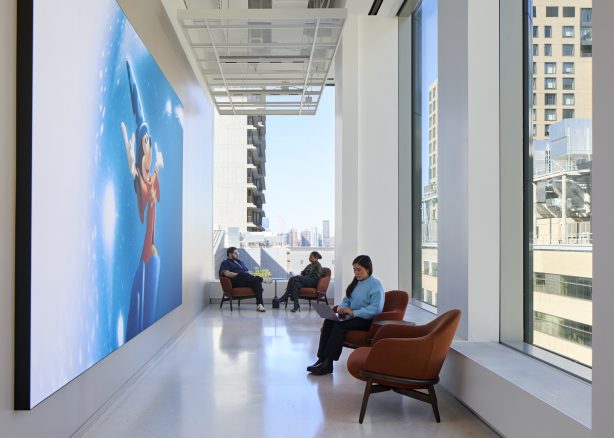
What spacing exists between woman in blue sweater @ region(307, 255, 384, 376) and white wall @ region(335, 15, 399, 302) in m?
3.39

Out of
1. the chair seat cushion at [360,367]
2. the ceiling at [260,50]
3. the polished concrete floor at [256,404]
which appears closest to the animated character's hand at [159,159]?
the ceiling at [260,50]

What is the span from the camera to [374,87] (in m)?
10.3

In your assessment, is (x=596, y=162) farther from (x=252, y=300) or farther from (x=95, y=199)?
(x=252, y=300)

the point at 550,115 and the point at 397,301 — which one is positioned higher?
the point at 550,115

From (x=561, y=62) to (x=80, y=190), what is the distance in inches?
157

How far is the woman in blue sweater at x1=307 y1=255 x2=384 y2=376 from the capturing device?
6.40 m

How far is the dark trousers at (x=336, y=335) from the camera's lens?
6410mm

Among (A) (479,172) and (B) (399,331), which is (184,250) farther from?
(A) (479,172)

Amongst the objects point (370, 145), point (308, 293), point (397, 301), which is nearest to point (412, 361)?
point (397, 301)

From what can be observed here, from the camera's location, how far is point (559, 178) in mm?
4832

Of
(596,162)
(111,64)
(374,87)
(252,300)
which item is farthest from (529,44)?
(252,300)

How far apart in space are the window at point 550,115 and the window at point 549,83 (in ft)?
0.65

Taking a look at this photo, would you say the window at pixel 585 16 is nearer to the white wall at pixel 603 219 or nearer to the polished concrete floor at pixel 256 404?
the white wall at pixel 603 219

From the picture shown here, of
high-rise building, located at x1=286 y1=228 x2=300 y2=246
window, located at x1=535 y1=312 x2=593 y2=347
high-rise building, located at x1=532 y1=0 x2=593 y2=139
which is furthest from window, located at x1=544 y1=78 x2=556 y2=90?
high-rise building, located at x1=286 y1=228 x2=300 y2=246
